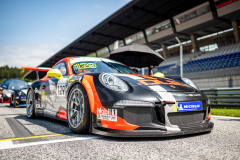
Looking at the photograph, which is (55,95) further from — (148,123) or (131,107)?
(148,123)

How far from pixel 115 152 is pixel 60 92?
1.80 m

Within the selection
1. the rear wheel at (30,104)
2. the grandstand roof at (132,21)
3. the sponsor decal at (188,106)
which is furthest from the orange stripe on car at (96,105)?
the grandstand roof at (132,21)

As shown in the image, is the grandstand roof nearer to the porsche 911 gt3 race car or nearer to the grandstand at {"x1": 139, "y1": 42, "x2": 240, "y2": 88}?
the grandstand at {"x1": 139, "y1": 42, "x2": 240, "y2": 88}

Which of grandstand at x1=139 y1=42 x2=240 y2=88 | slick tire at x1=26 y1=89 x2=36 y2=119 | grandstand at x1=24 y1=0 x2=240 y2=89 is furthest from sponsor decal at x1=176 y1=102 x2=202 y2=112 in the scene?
grandstand at x1=139 y1=42 x2=240 y2=88

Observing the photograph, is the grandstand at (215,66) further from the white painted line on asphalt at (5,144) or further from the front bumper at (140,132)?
the white painted line on asphalt at (5,144)

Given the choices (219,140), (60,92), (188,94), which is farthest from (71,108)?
(219,140)

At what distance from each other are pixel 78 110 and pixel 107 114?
0.57 m

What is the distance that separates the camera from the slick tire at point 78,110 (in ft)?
8.45

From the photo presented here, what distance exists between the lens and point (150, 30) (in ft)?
64.2

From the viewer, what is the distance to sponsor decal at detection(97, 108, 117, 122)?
2.34 metres

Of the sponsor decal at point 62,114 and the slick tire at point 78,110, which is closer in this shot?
the slick tire at point 78,110

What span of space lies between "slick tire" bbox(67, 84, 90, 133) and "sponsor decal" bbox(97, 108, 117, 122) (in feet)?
0.61

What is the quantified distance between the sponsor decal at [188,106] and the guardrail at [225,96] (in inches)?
192

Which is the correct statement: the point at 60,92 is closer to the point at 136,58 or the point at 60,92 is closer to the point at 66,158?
the point at 66,158
